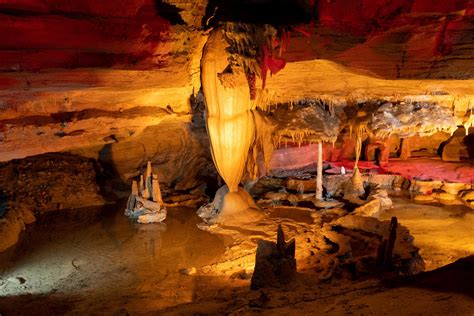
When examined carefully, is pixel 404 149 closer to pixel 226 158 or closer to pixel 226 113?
pixel 226 158

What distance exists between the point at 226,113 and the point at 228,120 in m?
0.15

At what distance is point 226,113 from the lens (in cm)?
863

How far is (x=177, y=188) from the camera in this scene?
12547mm

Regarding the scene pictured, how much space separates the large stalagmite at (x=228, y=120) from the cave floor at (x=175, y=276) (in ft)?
3.27

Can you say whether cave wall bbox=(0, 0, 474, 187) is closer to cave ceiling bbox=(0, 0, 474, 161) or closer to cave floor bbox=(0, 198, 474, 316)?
cave ceiling bbox=(0, 0, 474, 161)

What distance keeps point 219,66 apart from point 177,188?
17.9ft

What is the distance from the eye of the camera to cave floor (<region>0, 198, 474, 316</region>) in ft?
12.9

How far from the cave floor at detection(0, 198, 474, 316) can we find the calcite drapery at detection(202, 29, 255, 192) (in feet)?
5.26

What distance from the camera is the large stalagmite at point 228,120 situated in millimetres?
7938

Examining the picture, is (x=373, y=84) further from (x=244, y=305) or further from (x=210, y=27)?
(x=244, y=305)

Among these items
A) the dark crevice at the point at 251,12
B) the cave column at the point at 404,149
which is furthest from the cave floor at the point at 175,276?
the cave column at the point at 404,149

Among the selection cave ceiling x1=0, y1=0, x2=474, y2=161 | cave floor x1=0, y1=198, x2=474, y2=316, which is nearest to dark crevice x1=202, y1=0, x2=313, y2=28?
cave ceiling x1=0, y1=0, x2=474, y2=161

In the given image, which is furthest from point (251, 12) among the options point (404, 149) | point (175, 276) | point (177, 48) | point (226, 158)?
point (404, 149)

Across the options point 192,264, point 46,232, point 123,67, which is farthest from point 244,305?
point 46,232
